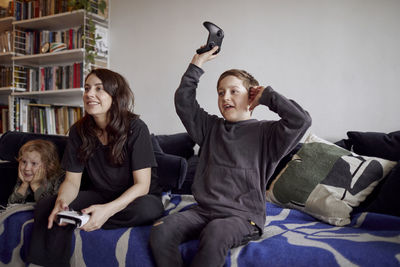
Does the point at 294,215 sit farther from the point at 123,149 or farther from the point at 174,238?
the point at 123,149

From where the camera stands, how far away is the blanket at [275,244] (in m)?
0.92

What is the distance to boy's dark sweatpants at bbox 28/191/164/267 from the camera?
1106mm

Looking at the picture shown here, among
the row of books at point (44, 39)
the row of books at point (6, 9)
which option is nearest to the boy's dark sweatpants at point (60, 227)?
the row of books at point (44, 39)

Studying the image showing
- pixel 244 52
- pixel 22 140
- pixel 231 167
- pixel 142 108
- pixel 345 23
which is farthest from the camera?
pixel 142 108

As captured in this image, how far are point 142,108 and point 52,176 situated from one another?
110cm

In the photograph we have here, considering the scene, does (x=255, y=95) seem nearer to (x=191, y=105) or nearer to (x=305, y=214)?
(x=191, y=105)

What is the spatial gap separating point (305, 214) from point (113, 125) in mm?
978

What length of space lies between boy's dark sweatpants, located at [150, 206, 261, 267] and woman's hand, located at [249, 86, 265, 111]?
1.41ft

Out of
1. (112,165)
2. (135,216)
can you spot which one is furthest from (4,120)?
(135,216)

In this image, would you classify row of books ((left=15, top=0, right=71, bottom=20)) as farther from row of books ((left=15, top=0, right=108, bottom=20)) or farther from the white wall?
the white wall

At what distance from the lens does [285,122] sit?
1066mm

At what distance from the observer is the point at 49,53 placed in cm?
269

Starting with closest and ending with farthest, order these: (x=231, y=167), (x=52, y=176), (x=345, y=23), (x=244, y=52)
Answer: (x=231, y=167), (x=52, y=176), (x=345, y=23), (x=244, y=52)

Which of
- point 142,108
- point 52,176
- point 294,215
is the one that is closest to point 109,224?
point 52,176
